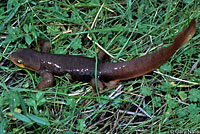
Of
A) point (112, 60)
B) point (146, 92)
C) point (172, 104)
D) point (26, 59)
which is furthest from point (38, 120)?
point (172, 104)

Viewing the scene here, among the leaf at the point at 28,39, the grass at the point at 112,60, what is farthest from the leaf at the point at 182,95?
the leaf at the point at 28,39

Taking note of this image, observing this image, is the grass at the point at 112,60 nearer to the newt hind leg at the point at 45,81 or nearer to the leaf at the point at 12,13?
the leaf at the point at 12,13

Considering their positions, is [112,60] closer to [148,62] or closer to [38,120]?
[148,62]

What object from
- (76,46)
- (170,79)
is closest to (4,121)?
(76,46)

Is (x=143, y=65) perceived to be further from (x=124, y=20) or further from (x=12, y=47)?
(x=12, y=47)

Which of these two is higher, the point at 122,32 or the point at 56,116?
the point at 122,32

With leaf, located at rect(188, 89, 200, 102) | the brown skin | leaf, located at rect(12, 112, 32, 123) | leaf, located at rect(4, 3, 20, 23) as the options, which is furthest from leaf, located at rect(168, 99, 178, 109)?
leaf, located at rect(4, 3, 20, 23)

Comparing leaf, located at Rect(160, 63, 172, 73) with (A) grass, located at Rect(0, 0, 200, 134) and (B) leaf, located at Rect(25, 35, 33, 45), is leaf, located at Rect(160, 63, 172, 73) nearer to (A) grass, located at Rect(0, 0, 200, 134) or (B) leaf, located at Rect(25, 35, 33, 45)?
(A) grass, located at Rect(0, 0, 200, 134)
